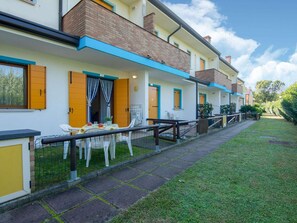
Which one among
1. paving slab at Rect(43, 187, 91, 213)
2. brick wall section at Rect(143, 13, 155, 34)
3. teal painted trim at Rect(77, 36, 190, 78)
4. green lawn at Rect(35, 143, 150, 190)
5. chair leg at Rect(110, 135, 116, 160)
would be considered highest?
brick wall section at Rect(143, 13, 155, 34)

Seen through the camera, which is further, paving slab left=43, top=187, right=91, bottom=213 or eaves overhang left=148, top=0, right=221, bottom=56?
eaves overhang left=148, top=0, right=221, bottom=56

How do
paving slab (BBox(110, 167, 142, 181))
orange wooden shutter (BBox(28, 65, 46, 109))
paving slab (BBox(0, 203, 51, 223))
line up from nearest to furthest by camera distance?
paving slab (BBox(0, 203, 51, 223)), paving slab (BBox(110, 167, 142, 181)), orange wooden shutter (BBox(28, 65, 46, 109))

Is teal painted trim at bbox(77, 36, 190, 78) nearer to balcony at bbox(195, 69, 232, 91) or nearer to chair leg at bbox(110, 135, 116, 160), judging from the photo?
chair leg at bbox(110, 135, 116, 160)

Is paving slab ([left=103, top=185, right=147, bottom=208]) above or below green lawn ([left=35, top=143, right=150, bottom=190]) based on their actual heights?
below

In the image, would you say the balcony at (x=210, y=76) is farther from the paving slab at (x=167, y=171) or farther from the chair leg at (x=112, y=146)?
the chair leg at (x=112, y=146)

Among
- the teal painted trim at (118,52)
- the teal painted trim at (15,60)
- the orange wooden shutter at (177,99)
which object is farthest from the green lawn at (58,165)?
the orange wooden shutter at (177,99)

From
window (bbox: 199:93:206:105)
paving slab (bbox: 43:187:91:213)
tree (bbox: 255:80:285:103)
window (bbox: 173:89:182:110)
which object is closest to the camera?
paving slab (bbox: 43:187:91:213)

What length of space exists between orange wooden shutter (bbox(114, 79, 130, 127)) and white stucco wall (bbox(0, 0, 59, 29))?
3326 millimetres

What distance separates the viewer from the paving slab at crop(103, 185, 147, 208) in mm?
2488

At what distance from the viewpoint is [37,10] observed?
5414 mm

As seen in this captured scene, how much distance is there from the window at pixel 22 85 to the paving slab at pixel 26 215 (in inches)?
150

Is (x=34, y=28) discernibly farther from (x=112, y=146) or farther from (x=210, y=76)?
(x=210, y=76)

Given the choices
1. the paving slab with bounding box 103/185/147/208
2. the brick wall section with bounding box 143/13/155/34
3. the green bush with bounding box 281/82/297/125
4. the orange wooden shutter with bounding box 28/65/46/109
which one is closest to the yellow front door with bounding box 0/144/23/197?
the paving slab with bounding box 103/185/147/208

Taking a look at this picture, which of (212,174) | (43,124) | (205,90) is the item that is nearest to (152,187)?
(212,174)
